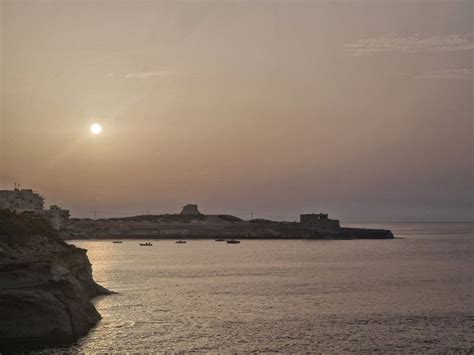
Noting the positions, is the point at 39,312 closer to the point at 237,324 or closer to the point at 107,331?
the point at 107,331

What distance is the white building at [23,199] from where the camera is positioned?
478 ft

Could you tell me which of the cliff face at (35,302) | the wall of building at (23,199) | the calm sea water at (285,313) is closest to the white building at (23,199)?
the wall of building at (23,199)

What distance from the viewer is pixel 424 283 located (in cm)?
7156

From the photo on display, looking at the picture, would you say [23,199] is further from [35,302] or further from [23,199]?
[35,302]

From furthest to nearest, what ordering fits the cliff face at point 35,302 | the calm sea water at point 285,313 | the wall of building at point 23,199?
the wall of building at point 23,199, the calm sea water at point 285,313, the cliff face at point 35,302

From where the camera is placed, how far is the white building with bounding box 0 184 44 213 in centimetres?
14575

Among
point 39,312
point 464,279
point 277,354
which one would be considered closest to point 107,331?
point 39,312

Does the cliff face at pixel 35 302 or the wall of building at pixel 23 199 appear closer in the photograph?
the cliff face at pixel 35 302

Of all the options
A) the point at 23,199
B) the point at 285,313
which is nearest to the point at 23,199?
the point at 23,199

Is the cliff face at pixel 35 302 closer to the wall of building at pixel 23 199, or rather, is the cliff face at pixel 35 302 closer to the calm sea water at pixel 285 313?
the calm sea water at pixel 285 313

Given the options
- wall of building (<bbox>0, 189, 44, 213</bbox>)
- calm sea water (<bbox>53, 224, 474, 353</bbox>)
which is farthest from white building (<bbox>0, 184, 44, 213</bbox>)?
calm sea water (<bbox>53, 224, 474, 353</bbox>)

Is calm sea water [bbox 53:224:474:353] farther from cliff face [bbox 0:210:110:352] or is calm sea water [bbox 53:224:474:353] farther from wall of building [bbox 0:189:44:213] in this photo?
wall of building [bbox 0:189:44:213]

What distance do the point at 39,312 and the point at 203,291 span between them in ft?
95.6

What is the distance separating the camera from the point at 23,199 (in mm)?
154125
